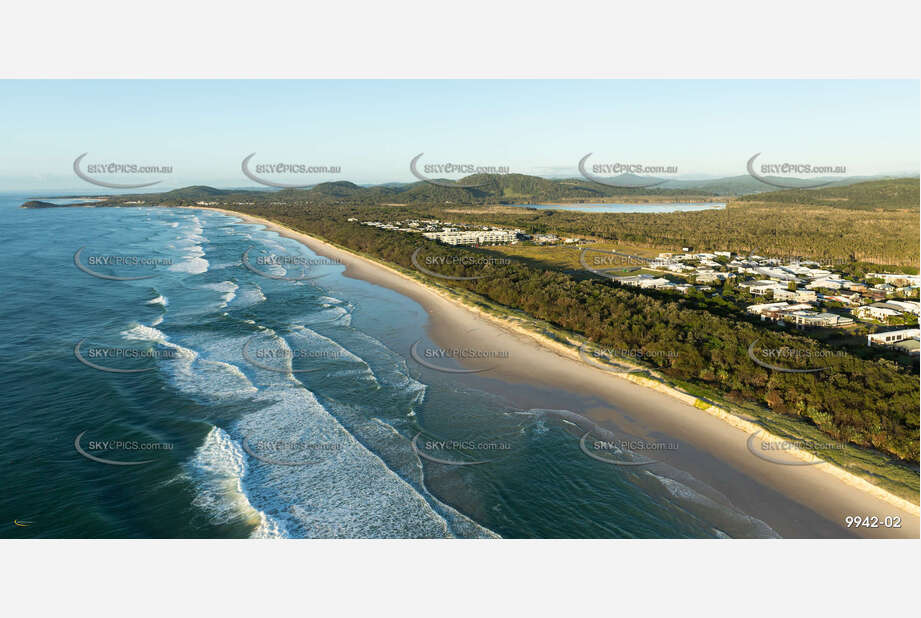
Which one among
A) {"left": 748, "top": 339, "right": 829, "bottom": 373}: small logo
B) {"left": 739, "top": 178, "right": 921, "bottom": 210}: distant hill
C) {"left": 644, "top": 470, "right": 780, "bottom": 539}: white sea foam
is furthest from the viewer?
{"left": 739, "top": 178, "right": 921, "bottom": 210}: distant hill

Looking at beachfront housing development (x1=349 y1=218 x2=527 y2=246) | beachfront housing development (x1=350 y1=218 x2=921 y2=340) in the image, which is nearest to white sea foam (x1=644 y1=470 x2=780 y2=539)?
beachfront housing development (x1=350 y1=218 x2=921 y2=340)

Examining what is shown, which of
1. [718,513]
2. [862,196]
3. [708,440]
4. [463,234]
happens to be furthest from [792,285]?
[862,196]

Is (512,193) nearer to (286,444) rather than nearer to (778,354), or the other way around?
(778,354)

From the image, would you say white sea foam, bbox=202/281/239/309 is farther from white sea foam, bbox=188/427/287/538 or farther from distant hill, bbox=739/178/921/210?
distant hill, bbox=739/178/921/210

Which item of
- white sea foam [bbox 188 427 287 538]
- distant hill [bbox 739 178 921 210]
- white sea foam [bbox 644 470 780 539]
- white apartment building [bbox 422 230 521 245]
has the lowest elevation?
white sea foam [bbox 644 470 780 539]

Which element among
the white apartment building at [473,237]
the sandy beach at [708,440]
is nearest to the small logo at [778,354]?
the sandy beach at [708,440]

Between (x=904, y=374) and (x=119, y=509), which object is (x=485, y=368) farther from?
(x=904, y=374)
